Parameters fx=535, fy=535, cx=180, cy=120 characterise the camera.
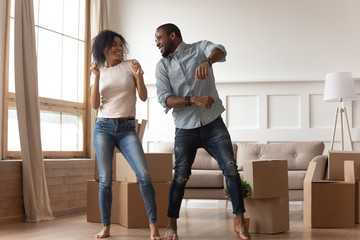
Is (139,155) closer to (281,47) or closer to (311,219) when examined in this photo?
(311,219)

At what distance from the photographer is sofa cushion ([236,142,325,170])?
18.4 ft

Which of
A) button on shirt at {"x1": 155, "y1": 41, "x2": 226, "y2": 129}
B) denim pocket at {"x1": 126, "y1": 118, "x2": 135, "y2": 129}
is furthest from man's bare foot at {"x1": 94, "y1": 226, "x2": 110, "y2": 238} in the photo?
button on shirt at {"x1": 155, "y1": 41, "x2": 226, "y2": 129}

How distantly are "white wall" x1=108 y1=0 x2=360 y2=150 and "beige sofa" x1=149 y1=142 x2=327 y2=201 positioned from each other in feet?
1.38

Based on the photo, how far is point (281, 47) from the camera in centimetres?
628

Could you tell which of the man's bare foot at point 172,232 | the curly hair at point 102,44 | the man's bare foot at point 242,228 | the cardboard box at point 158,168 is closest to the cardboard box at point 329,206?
the man's bare foot at point 242,228

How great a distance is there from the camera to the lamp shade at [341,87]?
552 centimetres

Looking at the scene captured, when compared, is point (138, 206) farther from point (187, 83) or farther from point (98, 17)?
point (98, 17)

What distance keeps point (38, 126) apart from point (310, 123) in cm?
306

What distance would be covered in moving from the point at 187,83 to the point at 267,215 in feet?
3.63

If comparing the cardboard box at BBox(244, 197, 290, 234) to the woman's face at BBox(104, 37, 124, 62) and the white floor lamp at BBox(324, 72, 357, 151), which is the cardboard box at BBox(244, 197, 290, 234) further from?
the white floor lamp at BBox(324, 72, 357, 151)

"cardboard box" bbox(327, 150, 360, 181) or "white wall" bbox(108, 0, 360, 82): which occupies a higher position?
"white wall" bbox(108, 0, 360, 82)

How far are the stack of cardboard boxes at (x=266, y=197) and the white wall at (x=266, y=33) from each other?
2616 millimetres

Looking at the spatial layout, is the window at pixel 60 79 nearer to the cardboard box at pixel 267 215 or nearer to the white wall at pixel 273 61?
the white wall at pixel 273 61

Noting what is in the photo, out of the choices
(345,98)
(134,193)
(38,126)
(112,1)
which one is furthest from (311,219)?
(112,1)
